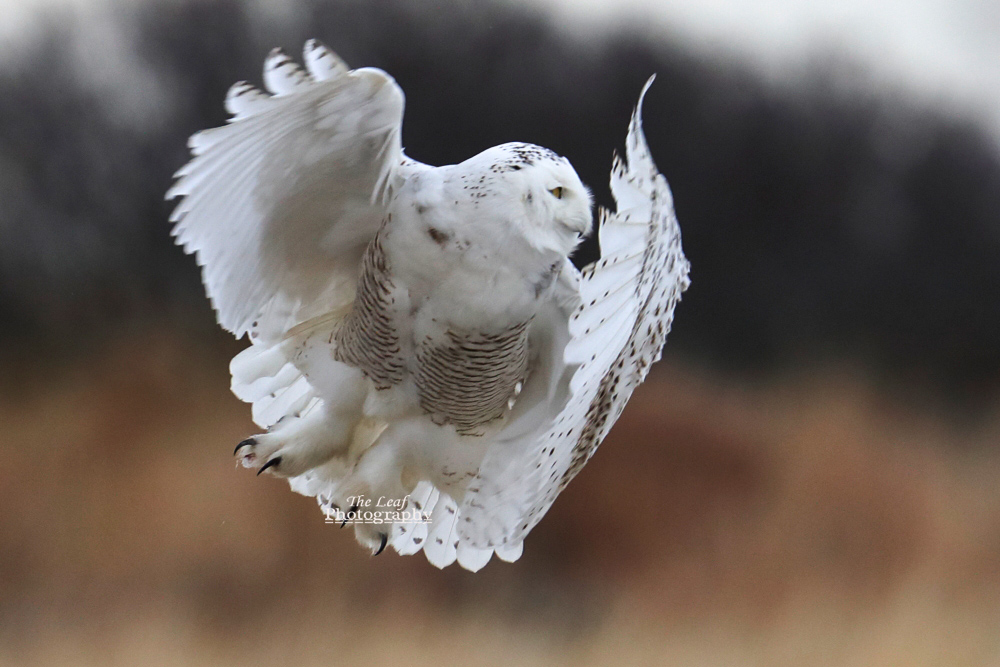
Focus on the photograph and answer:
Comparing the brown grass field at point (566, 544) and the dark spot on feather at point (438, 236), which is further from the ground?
the dark spot on feather at point (438, 236)

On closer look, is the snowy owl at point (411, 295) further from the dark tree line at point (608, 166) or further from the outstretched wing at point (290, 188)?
the dark tree line at point (608, 166)

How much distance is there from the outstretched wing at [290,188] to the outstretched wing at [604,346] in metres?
0.25

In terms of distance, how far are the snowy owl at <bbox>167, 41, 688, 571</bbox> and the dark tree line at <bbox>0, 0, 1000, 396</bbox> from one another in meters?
0.54

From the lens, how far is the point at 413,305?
0.84 metres

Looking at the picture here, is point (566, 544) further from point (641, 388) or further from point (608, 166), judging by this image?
point (608, 166)

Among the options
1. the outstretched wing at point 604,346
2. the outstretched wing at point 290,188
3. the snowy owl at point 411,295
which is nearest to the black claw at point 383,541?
the snowy owl at point 411,295

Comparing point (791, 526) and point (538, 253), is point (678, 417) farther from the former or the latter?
point (538, 253)

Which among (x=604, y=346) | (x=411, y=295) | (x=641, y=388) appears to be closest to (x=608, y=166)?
(x=641, y=388)

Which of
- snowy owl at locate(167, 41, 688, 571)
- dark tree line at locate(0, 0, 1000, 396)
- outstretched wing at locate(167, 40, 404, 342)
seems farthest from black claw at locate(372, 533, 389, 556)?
dark tree line at locate(0, 0, 1000, 396)

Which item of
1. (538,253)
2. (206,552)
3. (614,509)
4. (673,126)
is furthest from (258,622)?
(673,126)

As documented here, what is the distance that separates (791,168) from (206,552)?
137cm

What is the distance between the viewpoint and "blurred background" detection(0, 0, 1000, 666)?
4.52ft

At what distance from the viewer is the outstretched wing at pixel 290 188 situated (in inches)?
28.0

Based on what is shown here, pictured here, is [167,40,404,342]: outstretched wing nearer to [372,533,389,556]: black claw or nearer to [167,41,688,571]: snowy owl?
[167,41,688,571]: snowy owl
